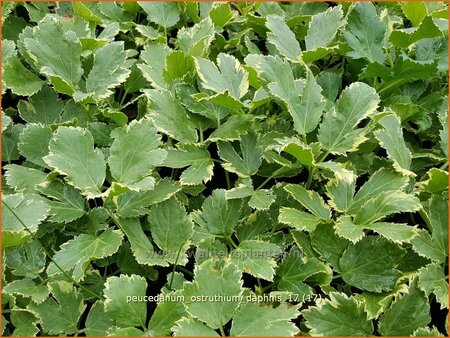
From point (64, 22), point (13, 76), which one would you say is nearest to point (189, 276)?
point (13, 76)

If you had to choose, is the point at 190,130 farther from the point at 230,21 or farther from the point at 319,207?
the point at 230,21

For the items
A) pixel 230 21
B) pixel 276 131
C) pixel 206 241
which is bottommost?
pixel 206 241

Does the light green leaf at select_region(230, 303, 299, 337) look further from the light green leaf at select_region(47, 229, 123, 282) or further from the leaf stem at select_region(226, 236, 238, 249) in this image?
the light green leaf at select_region(47, 229, 123, 282)

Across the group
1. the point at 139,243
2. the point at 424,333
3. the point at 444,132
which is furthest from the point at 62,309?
the point at 444,132

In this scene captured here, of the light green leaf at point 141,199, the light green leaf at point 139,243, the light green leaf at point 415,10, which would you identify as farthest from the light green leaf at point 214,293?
the light green leaf at point 415,10

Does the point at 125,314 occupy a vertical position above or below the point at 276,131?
below

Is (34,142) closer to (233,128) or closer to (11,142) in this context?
(11,142)
